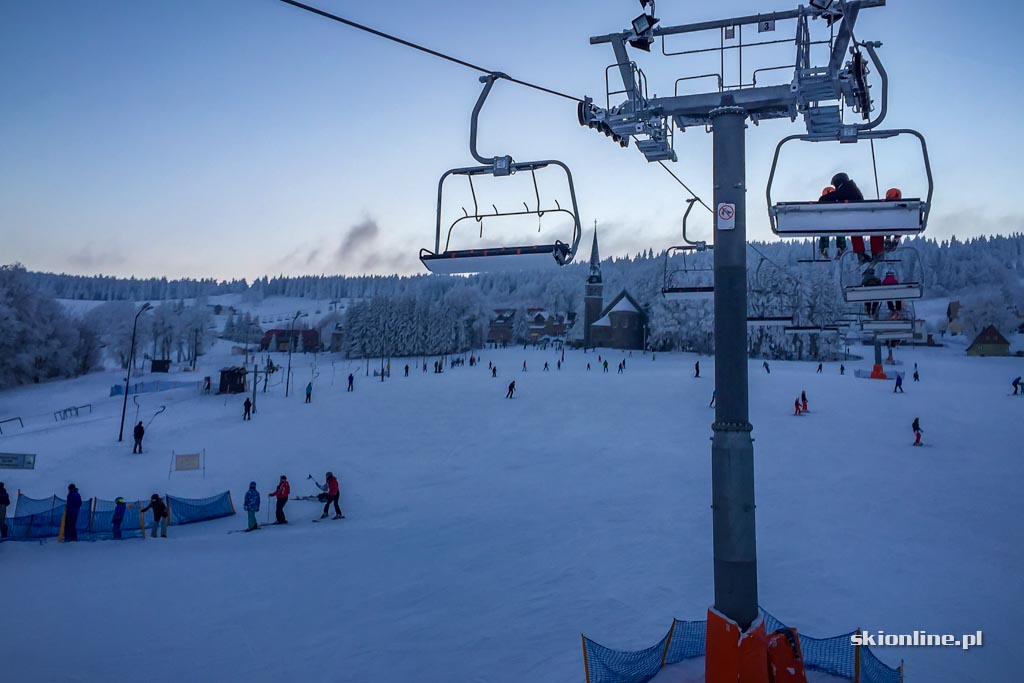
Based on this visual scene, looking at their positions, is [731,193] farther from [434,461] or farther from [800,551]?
[434,461]

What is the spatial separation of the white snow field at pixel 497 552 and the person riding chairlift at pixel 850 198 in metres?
5.15

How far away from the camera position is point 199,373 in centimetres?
7388

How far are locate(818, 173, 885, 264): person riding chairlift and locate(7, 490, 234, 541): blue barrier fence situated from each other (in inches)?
533

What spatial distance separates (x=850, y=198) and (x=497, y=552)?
8336 mm

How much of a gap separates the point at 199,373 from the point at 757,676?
258 ft

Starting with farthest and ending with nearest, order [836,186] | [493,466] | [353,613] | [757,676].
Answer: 1. [493,466]
2. [353,613]
3. [836,186]
4. [757,676]

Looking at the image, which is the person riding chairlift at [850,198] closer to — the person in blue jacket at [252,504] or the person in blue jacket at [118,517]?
the person in blue jacket at [252,504]

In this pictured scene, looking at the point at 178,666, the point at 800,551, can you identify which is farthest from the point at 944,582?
the point at 178,666

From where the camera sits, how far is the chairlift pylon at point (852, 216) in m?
5.14

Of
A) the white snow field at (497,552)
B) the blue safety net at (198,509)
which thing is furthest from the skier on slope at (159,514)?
the blue safety net at (198,509)

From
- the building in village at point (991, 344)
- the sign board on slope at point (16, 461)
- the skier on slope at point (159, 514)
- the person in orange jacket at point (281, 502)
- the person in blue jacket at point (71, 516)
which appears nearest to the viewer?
the person in blue jacket at point (71, 516)

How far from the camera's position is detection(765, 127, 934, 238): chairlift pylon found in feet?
16.9

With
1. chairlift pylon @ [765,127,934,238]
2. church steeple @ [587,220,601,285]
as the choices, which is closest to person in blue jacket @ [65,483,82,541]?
Result: chairlift pylon @ [765,127,934,238]

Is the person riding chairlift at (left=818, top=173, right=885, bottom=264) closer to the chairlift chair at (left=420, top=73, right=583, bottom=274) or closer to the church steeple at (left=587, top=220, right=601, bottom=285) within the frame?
the chairlift chair at (left=420, top=73, right=583, bottom=274)
